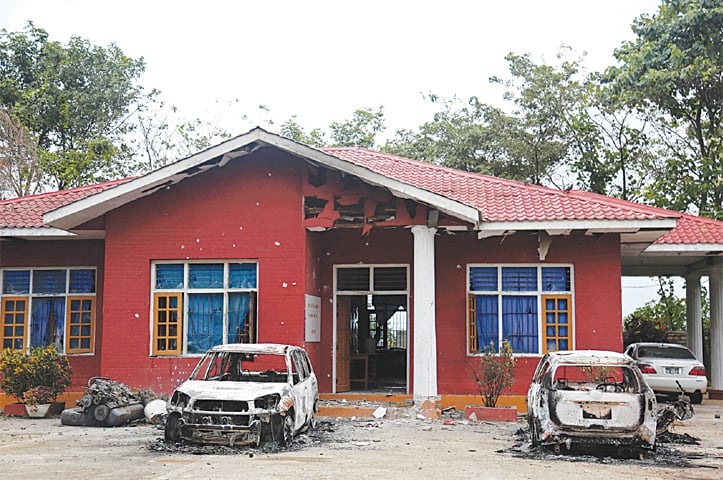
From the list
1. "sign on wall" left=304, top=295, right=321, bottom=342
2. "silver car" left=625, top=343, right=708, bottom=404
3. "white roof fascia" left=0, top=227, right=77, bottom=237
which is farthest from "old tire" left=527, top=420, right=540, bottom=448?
"white roof fascia" left=0, top=227, right=77, bottom=237

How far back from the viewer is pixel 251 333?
1639cm

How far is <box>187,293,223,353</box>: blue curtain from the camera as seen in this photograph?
16.7m

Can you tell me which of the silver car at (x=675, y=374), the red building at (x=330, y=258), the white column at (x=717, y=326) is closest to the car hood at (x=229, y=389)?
the red building at (x=330, y=258)

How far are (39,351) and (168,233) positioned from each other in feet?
11.0

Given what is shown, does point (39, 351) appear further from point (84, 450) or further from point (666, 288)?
point (666, 288)

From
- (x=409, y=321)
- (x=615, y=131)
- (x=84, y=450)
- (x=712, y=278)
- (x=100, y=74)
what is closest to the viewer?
(x=84, y=450)

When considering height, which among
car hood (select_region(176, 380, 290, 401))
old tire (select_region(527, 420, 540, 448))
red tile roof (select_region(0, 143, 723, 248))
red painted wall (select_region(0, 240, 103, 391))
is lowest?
old tire (select_region(527, 420, 540, 448))

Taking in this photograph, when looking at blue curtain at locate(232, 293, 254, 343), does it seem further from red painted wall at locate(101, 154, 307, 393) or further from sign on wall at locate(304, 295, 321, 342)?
sign on wall at locate(304, 295, 321, 342)

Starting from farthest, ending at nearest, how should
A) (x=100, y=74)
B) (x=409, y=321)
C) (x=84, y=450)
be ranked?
(x=100, y=74) < (x=409, y=321) < (x=84, y=450)

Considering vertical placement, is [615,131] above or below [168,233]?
above

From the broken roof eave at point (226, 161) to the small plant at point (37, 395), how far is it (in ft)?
10.4

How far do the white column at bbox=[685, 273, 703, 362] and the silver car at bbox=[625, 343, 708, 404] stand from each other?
2.00 meters

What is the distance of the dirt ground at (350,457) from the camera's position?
9.55 meters

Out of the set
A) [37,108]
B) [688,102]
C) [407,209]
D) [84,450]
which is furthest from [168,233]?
[37,108]
